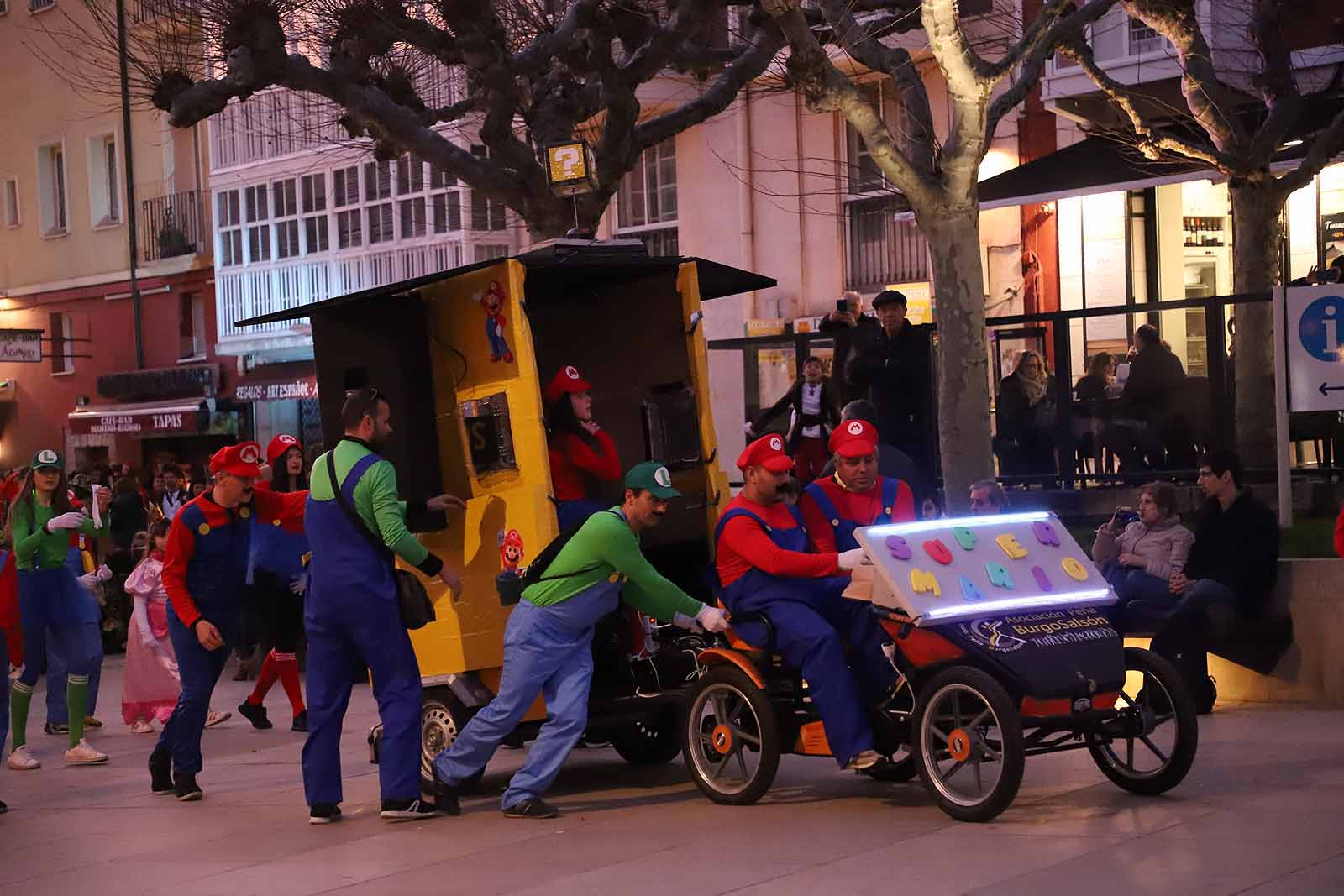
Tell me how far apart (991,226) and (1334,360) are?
475 inches

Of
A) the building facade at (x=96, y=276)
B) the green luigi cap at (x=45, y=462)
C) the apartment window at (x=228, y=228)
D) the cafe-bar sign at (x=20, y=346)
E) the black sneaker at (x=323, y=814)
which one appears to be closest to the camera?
the black sneaker at (x=323, y=814)

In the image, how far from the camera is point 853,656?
9445mm

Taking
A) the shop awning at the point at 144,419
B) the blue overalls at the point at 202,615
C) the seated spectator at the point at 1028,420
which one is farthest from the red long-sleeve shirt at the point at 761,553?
the shop awning at the point at 144,419

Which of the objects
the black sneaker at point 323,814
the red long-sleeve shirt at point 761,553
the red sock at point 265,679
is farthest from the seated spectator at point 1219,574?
the red sock at point 265,679

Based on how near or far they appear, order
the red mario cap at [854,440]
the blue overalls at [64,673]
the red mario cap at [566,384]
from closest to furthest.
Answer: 1. the red mario cap at [854,440]
2. the red mario cap at [566,384]
3. the blue overalls at [64,673]

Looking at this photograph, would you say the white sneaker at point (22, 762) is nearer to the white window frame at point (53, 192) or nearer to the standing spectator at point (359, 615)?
the standing spectator at point (359, 615)

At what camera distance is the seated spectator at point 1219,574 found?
A: 11.9 metres

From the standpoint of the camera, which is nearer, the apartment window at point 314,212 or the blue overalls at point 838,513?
the blue overalls at point 838,513

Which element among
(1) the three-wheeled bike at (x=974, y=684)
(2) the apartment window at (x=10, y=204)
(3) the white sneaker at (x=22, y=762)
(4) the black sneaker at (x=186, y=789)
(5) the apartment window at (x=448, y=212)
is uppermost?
(2) the apartment window at (x=10, y=204)

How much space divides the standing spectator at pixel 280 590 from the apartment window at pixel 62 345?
2817 cm

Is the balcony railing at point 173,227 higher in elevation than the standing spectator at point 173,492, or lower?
higher

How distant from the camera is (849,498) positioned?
9992 mm

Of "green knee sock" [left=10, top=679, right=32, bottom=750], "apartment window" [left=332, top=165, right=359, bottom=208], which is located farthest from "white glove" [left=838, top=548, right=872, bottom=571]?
"apartment window" [left=332, top=165, right=359, bottom=208]

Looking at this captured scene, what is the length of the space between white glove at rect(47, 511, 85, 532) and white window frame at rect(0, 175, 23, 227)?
106 ft
